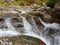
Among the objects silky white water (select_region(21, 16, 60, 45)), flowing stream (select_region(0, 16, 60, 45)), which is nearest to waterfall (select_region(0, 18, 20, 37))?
flowing stream (select_region(0, 16, 60, 45))

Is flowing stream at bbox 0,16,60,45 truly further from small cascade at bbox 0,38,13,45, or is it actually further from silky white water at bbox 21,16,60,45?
small cascade at bbox 0,38,13,45

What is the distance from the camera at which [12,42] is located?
228 inches

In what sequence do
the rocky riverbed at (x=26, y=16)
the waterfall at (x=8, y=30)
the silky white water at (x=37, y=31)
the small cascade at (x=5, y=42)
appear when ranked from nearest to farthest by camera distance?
1. the small cascade at (x=5, y=42)
2. the rocky riverbed at (x=26, y=16)
3. the silky white water at (x=37, y=31)
4. the waterfall at (x=8, y=30)

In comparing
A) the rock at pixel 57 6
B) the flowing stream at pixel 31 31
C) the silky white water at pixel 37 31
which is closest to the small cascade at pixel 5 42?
the flowing stream at pixel 31 31

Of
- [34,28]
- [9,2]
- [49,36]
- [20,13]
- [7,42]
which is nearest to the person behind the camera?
[7,42]

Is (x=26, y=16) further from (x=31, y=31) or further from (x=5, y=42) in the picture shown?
(x=5, y=42)

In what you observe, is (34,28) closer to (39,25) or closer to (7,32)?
(39,25)

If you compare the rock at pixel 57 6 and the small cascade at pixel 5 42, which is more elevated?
the rock at pixel 57 6

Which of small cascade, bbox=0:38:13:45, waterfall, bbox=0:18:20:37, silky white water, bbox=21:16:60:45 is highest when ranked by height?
small cascade, bbox=0:38:13:45

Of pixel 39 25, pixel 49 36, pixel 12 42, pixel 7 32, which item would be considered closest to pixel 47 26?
pixel 39 25

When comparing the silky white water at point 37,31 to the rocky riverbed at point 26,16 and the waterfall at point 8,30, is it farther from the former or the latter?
the waterfall at point 8,30

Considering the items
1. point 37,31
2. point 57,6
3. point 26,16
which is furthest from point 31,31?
point 57,6

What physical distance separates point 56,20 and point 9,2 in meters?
2.31

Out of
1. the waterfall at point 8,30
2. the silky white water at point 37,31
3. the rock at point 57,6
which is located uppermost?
the rock at point 57,6
